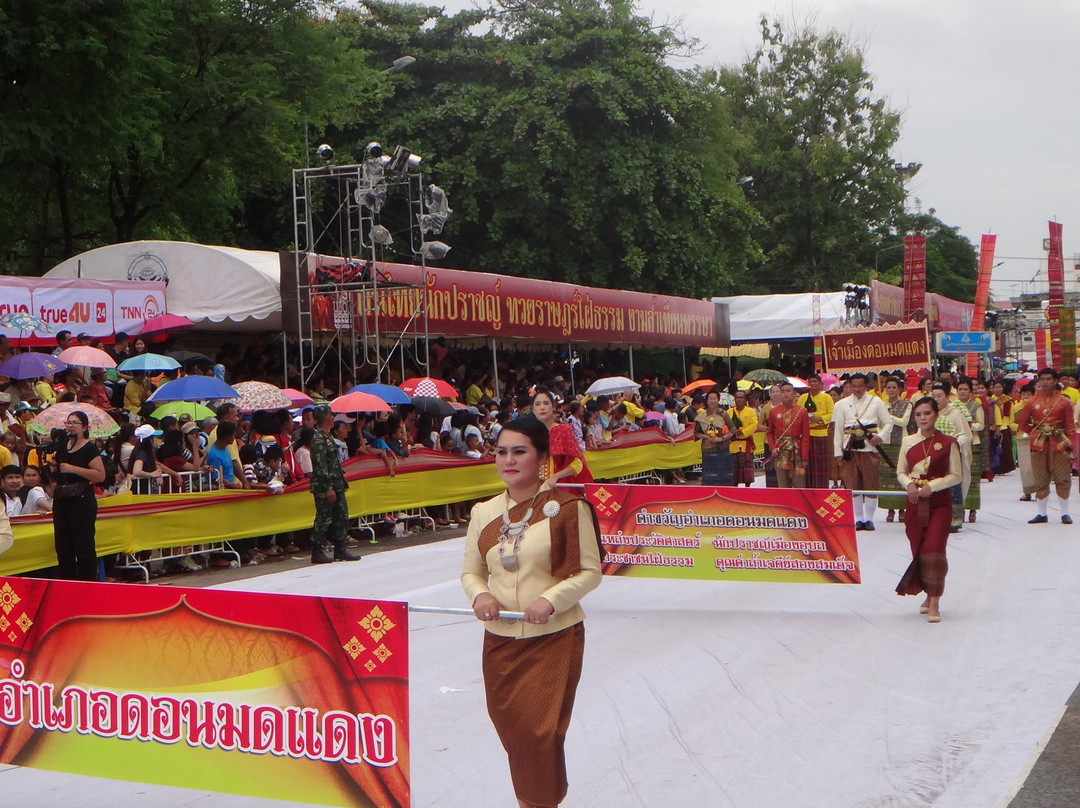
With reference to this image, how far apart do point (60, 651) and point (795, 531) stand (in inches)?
253

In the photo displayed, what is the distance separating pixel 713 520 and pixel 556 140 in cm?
2592

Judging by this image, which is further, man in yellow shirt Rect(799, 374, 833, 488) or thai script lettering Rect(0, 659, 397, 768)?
man in yellow shirt Rect(799, 374, 833, 488)

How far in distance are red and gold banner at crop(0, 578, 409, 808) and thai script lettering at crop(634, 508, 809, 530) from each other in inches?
239

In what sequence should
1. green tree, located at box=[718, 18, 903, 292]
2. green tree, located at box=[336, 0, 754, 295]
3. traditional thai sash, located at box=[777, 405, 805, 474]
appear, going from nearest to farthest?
traditional thai sash, located at box=[777, 405, 805, 474] < green tree, located at box=[336, 0, 754, 295] < green tree, located at box=[718, 18, 903, 292]

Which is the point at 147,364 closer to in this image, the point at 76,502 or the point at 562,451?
the point at 76,502

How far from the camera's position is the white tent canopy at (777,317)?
3997 cm

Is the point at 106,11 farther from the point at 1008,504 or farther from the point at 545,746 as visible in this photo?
the point at 545,746

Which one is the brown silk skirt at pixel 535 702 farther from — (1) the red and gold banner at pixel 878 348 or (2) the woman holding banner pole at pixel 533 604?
(1) the red and gold banner at pixel 878 348

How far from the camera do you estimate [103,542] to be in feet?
40.3

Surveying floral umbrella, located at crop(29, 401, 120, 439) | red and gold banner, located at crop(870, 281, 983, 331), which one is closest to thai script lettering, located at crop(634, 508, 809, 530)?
floral umbrella, located at crop(29, 401, 120, 439)

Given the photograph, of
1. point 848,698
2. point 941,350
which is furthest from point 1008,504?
point 941,350

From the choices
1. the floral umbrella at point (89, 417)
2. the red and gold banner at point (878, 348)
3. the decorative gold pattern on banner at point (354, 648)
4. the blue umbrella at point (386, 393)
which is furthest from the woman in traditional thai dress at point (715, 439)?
the decorative gold pattern on banner at point (354, 648)

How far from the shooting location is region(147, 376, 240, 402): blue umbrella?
49.4 ft

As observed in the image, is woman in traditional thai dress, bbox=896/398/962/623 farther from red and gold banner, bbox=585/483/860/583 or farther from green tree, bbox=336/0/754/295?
green tree, bbox=336/0/754/295
